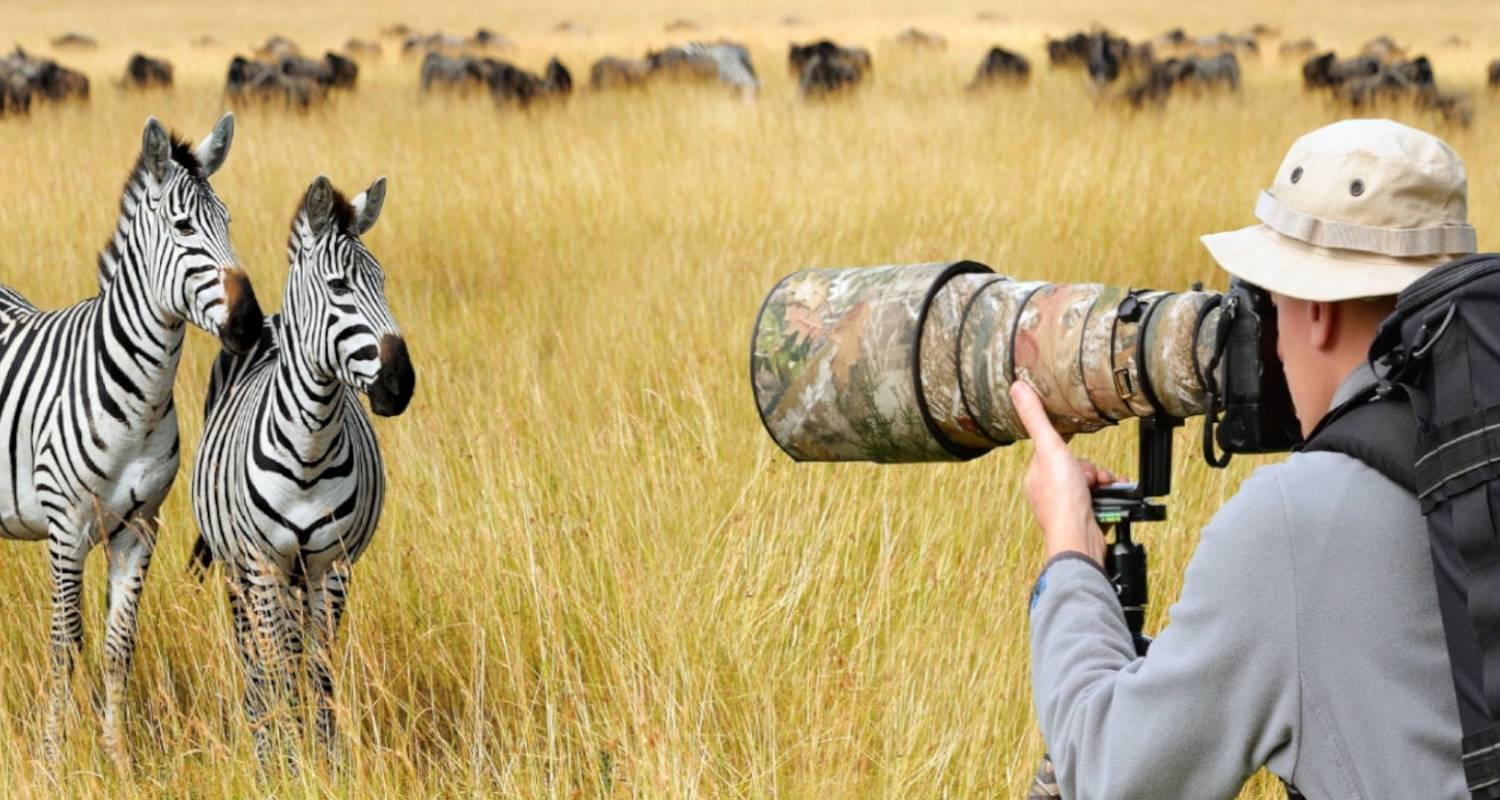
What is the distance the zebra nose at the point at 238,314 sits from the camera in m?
2.81

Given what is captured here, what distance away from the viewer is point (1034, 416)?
2.00 m

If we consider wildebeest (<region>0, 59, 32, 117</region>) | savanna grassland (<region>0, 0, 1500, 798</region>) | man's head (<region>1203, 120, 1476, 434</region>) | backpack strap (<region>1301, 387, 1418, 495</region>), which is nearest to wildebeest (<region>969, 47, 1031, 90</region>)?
savanna grassland (<region>0, 0, 1500, 798</region>)

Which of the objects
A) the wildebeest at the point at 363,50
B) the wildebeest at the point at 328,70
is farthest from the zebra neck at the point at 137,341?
the wildebeest at the point at 363,50

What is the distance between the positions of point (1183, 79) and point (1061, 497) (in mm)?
14226

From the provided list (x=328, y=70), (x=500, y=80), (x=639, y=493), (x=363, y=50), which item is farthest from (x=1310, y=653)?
(x=363, y=50)

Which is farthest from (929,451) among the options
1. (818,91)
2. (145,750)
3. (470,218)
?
(818,91)

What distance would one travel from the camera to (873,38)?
34406mm

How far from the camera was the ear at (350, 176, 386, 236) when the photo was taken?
280 cm

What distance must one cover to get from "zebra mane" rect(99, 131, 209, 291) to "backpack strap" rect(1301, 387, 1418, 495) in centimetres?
202

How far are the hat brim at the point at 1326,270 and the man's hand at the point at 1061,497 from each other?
33 centimetres

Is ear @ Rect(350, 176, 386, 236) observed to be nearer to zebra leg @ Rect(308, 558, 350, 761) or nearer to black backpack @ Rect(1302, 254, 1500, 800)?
zebra leg @ Rect(308, 558, 350, 761)

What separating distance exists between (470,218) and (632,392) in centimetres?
306

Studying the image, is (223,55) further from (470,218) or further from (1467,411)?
(1467,411)

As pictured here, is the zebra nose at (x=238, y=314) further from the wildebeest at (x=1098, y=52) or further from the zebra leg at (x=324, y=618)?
the wildebeest at (x=1098, y=52)
